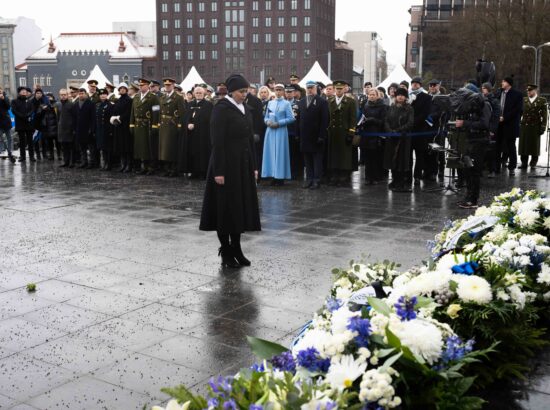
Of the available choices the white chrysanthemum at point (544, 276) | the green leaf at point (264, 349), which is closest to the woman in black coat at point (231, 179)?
the white chrysanthemum at point (544, 276)

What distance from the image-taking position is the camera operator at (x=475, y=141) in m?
11.3

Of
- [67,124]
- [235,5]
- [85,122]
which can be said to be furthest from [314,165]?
[235,5]

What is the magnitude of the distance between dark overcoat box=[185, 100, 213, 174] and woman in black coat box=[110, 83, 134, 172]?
2.06 metres

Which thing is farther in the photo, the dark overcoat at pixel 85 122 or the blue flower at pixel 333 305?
the dark overcoat at pixel 85 122

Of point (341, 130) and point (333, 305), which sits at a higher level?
point (341, 130)

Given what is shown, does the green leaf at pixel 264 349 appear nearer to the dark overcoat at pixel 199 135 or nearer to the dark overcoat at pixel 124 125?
the dark overcoat at pixel 199 135

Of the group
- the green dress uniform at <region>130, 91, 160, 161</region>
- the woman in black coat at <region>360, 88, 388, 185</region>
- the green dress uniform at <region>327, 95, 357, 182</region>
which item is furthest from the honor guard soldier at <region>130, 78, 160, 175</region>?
the woman in black coat at <region>360, 88, 388, 185</region>

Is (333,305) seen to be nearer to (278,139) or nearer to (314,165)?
(314,165)

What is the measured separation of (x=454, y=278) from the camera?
13.2 ft

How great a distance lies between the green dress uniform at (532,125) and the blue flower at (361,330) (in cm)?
1522

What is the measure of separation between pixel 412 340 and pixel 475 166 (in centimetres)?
868

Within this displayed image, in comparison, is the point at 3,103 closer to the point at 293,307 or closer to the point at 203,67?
the point at 293,307

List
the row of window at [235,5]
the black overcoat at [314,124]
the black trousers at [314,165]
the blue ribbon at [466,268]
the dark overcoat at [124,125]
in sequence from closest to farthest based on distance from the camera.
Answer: the blue ribbon at [466,268] < the black overcoat at [314,124] < the black trousers at [314,165] < the dark overcoat at [124,125] < the row of window at [235,5]

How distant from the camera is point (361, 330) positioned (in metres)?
3.03
